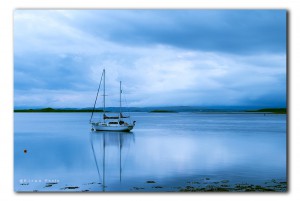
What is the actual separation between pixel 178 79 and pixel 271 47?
2.09 m

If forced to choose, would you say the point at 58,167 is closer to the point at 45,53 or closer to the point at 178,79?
the point at 45,53

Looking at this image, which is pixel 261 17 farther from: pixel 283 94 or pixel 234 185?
pixel 234 185

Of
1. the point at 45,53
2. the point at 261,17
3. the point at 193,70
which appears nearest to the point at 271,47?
the point at 261,17

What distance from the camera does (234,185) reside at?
7.01 m

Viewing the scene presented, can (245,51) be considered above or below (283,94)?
above
